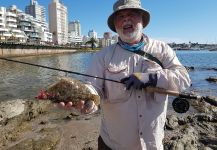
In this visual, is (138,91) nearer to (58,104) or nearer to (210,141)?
(58,104)

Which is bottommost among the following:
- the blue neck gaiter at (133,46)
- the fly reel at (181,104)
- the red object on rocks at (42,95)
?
the fly reel at (181,104)

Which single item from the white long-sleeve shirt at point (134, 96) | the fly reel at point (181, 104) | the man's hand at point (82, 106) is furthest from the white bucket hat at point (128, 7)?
the fly reel at point (181, 104)

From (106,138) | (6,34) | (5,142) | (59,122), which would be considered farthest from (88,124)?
(6,34)

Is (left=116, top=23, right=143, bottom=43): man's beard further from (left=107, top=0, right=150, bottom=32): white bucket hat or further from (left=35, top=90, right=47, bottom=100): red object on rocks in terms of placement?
(left=35, top=90, right=47, bottom=100): red object on rocks

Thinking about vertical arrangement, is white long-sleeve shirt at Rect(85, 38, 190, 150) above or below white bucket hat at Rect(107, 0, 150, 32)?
below

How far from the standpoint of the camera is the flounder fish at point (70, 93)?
392cm

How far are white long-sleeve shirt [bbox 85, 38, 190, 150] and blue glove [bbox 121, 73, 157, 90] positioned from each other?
83mm

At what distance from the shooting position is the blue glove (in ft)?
12.7

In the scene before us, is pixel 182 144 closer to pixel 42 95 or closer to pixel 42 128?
pixel 42 95

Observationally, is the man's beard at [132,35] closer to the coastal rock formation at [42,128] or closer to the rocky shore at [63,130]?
the rocky shore at [63,130]

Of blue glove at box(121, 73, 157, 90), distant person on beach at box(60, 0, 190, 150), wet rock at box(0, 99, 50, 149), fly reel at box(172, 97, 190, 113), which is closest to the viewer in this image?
blue glove at box(121, 73, 157, 90)

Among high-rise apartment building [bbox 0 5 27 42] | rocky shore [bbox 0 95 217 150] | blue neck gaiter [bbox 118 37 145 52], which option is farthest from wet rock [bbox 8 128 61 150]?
high-rise apartment building [bbox 0 5 27 42]

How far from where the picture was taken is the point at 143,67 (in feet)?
13.7

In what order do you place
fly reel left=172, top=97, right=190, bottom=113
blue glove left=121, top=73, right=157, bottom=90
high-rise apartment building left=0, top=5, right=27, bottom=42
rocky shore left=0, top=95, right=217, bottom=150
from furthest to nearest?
high-rise apartment building left=0, top=5, right=27, bottom=42, rocky shore left=0, top=95, right=217, bottom=150, fly reel left=172, top=97, right=190, bottom=113, blue glove left=121, top=73, right=157, bottom=90
